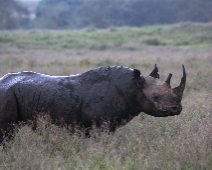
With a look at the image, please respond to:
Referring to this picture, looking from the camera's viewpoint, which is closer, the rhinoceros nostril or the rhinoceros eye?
the rhinoceros nostril

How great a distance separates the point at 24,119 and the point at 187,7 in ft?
163

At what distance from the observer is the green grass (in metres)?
26.8

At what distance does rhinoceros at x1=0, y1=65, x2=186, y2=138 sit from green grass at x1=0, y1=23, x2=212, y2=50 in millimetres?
18705

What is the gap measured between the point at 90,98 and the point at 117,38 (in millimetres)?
26326

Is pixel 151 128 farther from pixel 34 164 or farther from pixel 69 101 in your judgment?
pixel 34 164

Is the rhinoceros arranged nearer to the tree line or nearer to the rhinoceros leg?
the rhinoceros leg

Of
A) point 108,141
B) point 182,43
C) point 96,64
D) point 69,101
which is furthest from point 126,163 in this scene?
point 182,43

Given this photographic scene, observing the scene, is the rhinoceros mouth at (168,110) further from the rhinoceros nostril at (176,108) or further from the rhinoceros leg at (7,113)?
the rhinoceros leg at (7,113)

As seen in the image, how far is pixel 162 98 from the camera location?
6.05 m

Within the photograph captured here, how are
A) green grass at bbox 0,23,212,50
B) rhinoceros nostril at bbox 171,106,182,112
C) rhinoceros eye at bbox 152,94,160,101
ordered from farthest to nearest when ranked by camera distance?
green grass at bbox 0,23,212,50 < rhinoceros eye at bbox 152,94,160,101 < rhinoceros nostril at bbox 171,106,182,112

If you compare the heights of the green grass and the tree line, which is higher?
the tree line

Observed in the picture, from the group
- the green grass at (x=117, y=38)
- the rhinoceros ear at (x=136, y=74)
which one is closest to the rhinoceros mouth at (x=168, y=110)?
the rhinoceros ear at (x=136, y=74)

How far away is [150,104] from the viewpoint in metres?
6.16

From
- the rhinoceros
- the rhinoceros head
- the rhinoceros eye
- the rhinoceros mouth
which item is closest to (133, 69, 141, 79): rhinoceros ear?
the rhinoceros
